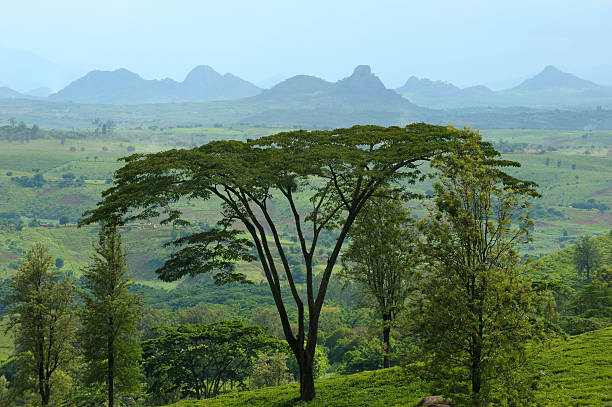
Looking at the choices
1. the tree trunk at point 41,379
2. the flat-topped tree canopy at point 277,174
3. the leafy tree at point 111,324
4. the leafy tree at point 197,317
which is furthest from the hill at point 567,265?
the tree trunk at point 41,379

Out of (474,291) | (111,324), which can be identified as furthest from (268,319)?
(474,291)

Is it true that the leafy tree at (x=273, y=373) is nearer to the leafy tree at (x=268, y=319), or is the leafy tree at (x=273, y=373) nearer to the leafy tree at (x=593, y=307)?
the leafy tree at (x=593, y=307)

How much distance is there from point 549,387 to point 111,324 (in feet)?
83.2

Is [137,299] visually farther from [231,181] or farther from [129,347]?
[231,181]

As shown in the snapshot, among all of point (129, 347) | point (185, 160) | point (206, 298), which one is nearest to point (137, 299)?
point (129, 347)

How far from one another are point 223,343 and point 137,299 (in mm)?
7558

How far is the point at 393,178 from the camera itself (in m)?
22.6

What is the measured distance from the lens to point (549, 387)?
53.1 feet

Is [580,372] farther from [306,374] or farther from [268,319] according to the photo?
[268,319]

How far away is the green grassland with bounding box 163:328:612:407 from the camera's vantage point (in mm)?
17875

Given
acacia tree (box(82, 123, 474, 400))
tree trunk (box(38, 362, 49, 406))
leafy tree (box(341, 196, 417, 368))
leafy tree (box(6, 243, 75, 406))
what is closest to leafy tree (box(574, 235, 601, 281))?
leafy tree (box(341, 196, 417, 368))

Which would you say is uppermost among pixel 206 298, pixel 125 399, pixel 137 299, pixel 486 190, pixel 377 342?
pixel 486 190

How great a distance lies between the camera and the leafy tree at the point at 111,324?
29812mm

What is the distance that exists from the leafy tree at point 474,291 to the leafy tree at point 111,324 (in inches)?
869
